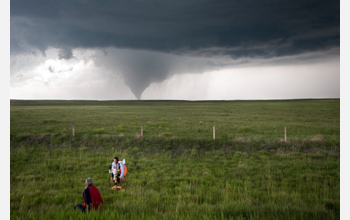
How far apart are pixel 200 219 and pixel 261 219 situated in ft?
5.74

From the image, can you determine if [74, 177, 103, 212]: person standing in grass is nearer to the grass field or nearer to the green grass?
the grass field

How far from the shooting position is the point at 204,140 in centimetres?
2467

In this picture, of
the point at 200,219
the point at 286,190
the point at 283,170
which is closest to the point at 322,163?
the point at 283,170

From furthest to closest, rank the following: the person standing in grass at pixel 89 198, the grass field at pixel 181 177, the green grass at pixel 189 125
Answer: the green grass at pixel 189 125
the grass field at pixel 181 177
the person standing in grass at pixel 89 198

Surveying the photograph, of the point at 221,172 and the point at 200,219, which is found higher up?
the point at 200,219

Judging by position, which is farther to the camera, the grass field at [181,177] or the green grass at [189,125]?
the green grass at [189,125]

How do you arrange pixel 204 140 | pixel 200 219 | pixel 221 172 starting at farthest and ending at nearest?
pixel 204 140 → pixel 221 172 → pixel 200 219

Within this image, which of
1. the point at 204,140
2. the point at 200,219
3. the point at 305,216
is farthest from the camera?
the point at 204,140

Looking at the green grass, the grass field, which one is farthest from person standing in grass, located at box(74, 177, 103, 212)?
the green grass

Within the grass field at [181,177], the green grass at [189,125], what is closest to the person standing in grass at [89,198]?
the grass field at [181,177]

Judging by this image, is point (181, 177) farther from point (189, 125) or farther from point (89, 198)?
point (189, 125)

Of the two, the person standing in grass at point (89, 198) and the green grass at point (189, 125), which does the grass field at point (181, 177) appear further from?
the green grass at point (189, 125)

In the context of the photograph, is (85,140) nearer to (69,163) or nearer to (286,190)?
(69,163)

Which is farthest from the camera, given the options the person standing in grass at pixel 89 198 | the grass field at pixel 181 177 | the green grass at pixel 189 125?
the green grass at pixel 189 125
